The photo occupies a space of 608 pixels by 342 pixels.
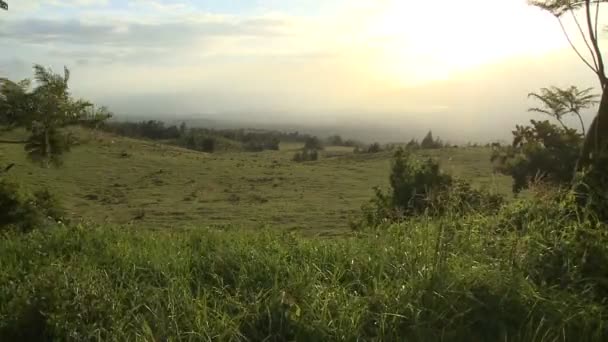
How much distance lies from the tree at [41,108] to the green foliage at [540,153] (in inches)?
484

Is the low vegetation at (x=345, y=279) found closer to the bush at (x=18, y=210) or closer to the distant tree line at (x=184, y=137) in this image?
the bush at (x=18, y=210)

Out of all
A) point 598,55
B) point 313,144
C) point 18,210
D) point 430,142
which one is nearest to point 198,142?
point 313,144

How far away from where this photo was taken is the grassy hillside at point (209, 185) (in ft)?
64.8

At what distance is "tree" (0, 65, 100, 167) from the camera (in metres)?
10.6

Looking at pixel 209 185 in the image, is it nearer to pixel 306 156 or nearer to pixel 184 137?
pixel 306 156

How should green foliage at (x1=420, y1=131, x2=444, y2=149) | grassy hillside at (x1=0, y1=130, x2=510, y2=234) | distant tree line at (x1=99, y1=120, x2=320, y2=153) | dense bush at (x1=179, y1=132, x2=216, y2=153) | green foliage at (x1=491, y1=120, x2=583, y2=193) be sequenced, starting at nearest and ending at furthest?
green foliage at (x1=491, y1=120, x2=583, y2=193)
grassy hillside at (x1=0, y1=130, x2=510, y2=234)
green foliage at (x1=420, y1=131, x2=444, y2=149)
dense bush at (x1=179, y1=132, x2=216, y2=153)
distant tree line at (x1=99, y1=120, x2=320, y2=153)

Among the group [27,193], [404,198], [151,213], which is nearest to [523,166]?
[404,198]

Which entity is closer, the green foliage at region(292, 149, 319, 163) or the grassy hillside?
the grassy hillside

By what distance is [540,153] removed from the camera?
1827cm

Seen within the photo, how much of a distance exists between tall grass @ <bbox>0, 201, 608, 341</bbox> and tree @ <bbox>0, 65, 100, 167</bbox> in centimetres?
603

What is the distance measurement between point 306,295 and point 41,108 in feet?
27.4

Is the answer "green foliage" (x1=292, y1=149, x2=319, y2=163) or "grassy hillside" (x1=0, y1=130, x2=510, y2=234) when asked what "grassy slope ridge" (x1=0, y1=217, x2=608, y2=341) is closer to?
"grassy hillside" (x1=0, y1=130, x2=510, y2=234)

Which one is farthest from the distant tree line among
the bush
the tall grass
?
the tall grass

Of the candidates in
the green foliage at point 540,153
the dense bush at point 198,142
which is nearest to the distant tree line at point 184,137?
the dense bush at point 198,142
